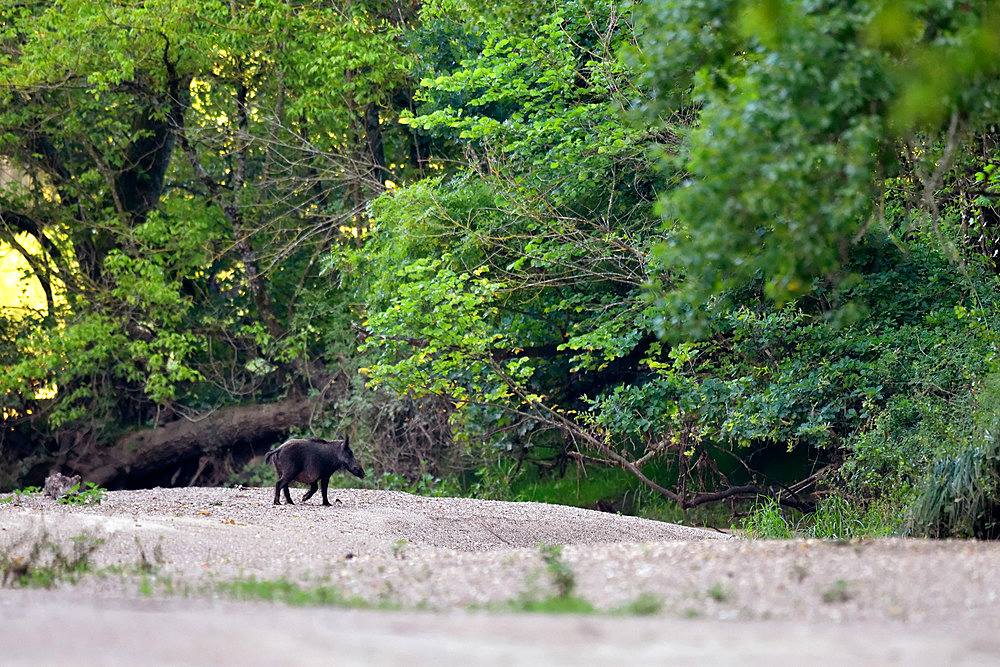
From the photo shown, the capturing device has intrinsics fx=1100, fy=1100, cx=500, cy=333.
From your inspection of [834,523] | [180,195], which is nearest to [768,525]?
[834,523]

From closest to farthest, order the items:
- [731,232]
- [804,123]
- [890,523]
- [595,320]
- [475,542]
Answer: [804,123] < [731,232] < [890,523] < [475,542] < [595,320]

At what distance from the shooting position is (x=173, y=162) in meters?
23.8

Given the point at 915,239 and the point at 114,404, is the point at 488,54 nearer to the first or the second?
the point at 915,239

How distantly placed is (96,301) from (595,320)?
34.2 feet

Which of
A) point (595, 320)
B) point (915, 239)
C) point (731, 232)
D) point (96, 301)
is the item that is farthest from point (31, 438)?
point (731, 232)

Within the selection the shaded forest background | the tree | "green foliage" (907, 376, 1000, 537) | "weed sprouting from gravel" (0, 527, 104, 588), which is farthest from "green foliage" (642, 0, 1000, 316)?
the tree

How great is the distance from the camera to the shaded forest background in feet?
22.2

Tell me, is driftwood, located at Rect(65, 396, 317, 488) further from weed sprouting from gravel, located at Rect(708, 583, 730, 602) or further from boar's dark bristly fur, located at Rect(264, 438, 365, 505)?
weed sprouting from gravel, located at Rect(708, 583, 730, 602)

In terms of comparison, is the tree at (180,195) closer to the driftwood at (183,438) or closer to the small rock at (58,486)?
the driftwood at (183,438)

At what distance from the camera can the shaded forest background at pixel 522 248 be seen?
676 cm

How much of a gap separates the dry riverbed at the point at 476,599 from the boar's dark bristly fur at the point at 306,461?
1.84 meters

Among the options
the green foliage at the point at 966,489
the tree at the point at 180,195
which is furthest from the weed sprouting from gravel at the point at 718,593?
the tree at the point at 180,195

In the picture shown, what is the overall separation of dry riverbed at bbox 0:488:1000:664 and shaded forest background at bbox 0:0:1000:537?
5.96 feet

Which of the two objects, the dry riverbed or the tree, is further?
the tree
